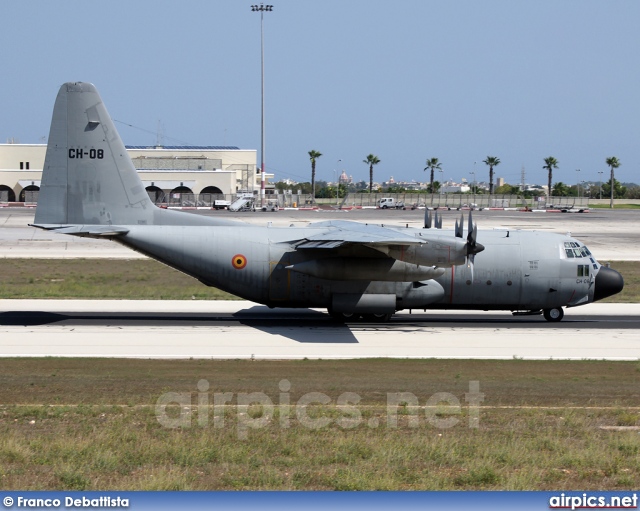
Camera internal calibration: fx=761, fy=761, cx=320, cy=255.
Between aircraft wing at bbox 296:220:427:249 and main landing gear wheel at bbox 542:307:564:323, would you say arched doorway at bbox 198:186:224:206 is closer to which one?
main landing gear wheel at bbox 542:307:564:323

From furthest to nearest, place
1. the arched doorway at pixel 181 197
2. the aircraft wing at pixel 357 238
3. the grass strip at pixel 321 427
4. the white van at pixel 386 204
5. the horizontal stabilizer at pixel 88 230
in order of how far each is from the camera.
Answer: the white van at pixel 386 204 < the arched doorway at pixel 181 197 < the horizontal stabilizer at pixel 88 230 < the aircraft wing at pixel 357 238 < the grass strip at pixel 321 427

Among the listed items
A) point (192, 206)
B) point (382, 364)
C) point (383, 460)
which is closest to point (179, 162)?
point (192, 206)

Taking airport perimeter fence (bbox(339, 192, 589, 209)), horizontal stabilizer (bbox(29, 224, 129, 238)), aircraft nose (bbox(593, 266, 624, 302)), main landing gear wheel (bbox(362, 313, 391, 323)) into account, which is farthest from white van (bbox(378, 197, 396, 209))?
horizontal stabilizer (bbox(29, 224, 129, 238))

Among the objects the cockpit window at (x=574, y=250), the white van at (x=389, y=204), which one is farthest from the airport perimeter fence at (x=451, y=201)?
the cockpit window at (x=574, y=250)

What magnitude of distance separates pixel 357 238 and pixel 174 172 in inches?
4059

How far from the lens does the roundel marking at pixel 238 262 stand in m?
27.7

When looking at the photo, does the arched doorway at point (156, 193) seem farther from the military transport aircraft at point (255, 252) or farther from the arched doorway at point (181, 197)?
the military transport aircraft at point (255, 252)

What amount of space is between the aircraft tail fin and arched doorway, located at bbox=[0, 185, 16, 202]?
101694mm

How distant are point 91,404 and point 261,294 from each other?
39.7ft

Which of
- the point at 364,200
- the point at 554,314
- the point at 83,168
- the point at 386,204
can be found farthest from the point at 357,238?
the point at 364,200

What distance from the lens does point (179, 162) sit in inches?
5433

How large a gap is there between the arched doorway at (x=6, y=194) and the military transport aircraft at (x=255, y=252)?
10181cm

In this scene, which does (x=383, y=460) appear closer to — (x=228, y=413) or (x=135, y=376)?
(x=228, y=413)

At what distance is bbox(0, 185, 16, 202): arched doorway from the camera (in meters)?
121
